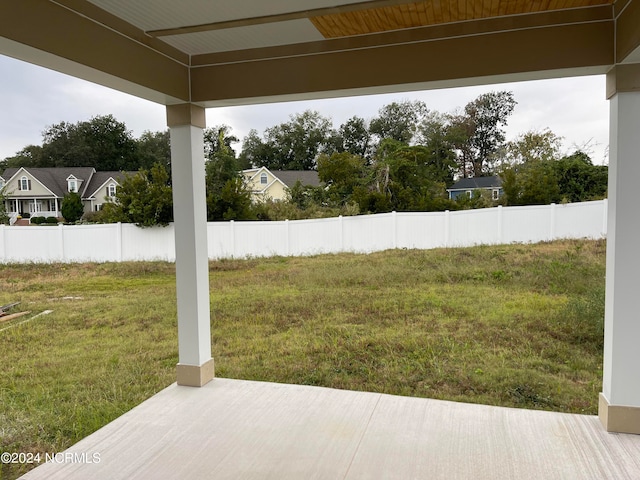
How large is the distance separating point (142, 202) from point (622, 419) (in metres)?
6.52

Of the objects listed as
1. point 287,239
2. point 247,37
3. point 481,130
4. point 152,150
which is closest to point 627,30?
point 247,37

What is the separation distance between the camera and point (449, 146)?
6.70m

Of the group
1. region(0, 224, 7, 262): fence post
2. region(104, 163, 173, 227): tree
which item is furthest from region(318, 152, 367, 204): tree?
region(0, 224, 7, 262): fence post

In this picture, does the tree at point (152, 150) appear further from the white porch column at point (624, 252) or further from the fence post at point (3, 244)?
the white porch column at point (624, 252)

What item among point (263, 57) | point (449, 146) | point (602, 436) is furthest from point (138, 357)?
point (449, 146)

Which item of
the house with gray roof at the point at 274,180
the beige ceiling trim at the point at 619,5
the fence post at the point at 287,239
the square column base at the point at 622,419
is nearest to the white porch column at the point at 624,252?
the square column base at the point at 622,419

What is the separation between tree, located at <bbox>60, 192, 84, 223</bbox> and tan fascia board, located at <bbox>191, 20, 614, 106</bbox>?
450 cm

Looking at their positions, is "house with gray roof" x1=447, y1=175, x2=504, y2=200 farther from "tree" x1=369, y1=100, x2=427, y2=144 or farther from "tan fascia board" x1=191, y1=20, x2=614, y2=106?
"tan fascia board" x1=191, y1=20, x2=614, y2=106

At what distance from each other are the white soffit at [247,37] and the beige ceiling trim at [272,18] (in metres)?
0.09

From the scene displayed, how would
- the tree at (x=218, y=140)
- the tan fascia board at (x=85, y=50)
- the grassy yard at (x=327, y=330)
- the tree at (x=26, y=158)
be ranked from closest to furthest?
the tan fascia board at (x=85, y=50), the grassy yard at (x=327, y=330), the tree at (x=26, y=158), the tree at (x=218, y=140)

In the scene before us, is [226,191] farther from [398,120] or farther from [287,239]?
[398,120]

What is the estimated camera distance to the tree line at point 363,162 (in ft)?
21.6

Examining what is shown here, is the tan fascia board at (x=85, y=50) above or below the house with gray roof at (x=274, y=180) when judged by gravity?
above

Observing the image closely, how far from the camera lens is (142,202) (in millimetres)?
7055
